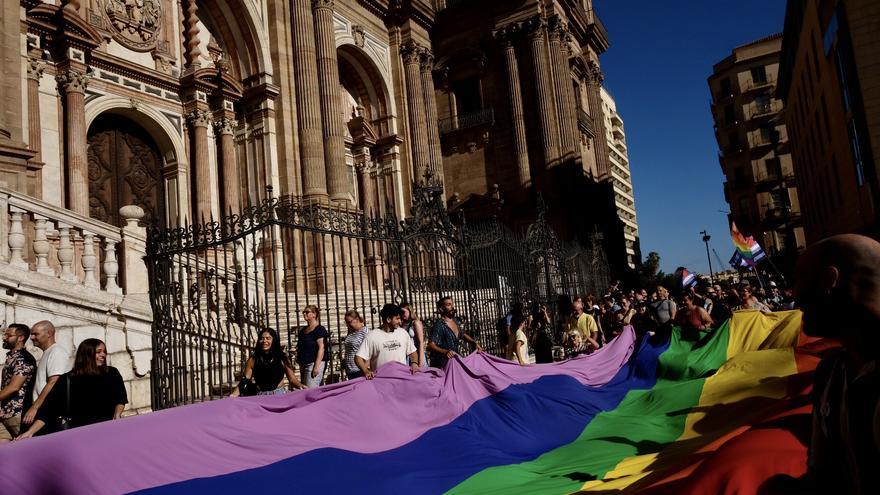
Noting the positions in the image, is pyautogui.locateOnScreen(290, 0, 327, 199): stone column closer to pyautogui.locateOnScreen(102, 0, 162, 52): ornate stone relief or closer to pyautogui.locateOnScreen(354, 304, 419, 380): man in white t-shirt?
pyautogui.locateOnScreen(102, 0, 162, 52): ornate stone relief

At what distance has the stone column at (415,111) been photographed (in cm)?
2639

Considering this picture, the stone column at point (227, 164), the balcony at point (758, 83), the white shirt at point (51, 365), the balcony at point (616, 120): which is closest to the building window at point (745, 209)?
the balcony at point (758, 83)

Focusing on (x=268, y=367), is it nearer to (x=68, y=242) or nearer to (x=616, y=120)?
(x=68, y=242)

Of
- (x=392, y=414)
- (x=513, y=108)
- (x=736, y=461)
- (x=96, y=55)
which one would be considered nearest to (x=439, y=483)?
(x=392, y=414)

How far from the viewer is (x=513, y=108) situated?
2806 centimetres

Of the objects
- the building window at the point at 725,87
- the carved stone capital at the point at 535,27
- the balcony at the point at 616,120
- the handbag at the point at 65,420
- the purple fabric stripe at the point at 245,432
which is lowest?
the purple fabric stripe at the point at 245,432

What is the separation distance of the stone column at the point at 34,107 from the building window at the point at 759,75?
195 feet

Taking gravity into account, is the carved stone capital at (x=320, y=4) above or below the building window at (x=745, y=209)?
above

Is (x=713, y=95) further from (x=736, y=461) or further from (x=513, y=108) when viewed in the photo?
(x=736, y=461)

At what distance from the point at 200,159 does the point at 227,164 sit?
92 cm

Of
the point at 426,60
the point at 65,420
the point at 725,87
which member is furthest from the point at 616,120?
the point at 65,420

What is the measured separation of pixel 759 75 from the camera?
2260 inches

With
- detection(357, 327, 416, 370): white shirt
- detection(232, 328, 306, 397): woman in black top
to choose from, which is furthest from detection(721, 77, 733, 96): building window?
detection(232, 328, 306, 397): woman in black top

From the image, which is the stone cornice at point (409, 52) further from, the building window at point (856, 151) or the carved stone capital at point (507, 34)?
the building window at point (856, 151)
